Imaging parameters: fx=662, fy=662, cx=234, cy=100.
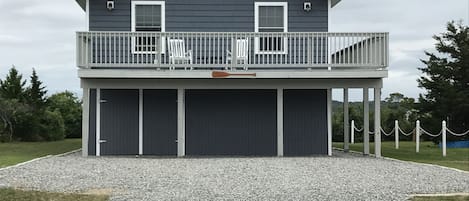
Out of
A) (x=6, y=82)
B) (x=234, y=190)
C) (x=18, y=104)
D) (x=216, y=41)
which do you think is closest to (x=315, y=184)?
(x=234, y=190)

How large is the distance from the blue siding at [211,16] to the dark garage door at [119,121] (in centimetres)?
179

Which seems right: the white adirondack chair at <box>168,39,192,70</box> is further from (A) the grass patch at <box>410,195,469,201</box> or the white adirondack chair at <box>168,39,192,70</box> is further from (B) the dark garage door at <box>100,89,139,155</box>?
(A) the grass patch at <box>410,195,469,201</box>

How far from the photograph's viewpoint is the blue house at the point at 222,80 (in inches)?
620

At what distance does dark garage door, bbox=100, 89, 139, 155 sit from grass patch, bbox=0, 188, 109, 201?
24.6 feet

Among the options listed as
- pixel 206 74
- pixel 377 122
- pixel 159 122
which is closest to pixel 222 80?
pixel 206 74

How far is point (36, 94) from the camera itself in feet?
86.9

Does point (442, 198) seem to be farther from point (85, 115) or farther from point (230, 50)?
point (85, 115)

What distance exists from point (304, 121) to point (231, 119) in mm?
1905

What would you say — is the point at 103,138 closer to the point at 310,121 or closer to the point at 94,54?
the point at 94,54

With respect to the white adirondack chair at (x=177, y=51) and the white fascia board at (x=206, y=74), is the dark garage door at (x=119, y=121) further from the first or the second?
the white adirondack chair at (x=177, y=51)

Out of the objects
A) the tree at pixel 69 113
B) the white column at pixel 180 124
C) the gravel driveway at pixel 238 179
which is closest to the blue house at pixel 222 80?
the white column at pixel 180 124

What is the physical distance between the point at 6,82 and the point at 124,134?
11581 mm

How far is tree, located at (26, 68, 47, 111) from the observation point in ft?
85.6

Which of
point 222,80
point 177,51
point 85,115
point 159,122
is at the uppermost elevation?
point 177,51
